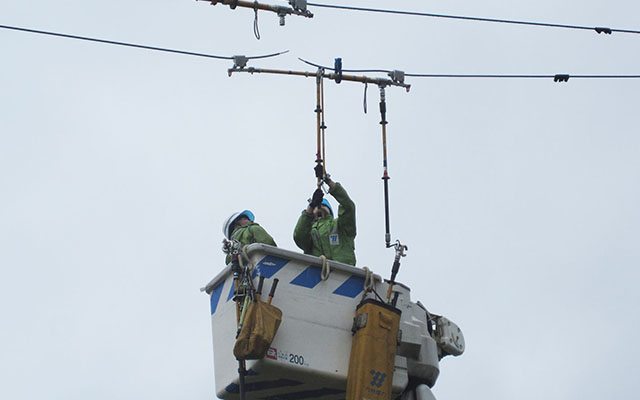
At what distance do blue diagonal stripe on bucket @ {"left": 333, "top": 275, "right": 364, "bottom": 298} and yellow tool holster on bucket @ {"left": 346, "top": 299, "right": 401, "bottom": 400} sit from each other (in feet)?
0.57

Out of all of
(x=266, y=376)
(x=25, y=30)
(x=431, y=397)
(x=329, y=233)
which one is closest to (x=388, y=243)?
(x=329, y=233)

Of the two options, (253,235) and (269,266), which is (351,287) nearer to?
(269,266)

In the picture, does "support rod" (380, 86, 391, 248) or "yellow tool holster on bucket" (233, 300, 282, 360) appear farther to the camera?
"support rod" (380, 86, 391, 248)

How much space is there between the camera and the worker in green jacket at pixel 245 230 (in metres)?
10.1

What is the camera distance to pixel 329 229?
33.8 feet

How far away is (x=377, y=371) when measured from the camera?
826 centimetres

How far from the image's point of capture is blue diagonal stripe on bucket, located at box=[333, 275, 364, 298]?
8.58 meters

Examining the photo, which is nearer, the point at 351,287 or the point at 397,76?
the point at 351,287

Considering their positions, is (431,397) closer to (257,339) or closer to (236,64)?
(257,339)

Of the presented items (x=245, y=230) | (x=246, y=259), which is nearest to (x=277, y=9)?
(x=245, y=230)

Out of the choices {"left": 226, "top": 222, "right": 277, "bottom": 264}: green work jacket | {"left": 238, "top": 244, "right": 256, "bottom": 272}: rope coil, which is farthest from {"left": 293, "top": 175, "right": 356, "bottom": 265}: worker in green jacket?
{"left": 238, "top": 244, "right": 256, "bottom": 272}: rope coil

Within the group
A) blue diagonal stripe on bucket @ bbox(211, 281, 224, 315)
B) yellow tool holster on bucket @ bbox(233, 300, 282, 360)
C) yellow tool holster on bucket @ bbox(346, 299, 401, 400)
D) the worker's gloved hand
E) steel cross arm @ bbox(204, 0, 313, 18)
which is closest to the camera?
yellow tool holster on bucket @ bbox(233, 300, 282, 360)

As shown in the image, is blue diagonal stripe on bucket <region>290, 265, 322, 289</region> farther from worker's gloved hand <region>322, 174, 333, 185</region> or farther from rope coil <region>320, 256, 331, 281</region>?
worker's gloved hand <region>322, 174, 333, 185</region>

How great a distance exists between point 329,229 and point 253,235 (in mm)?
764
